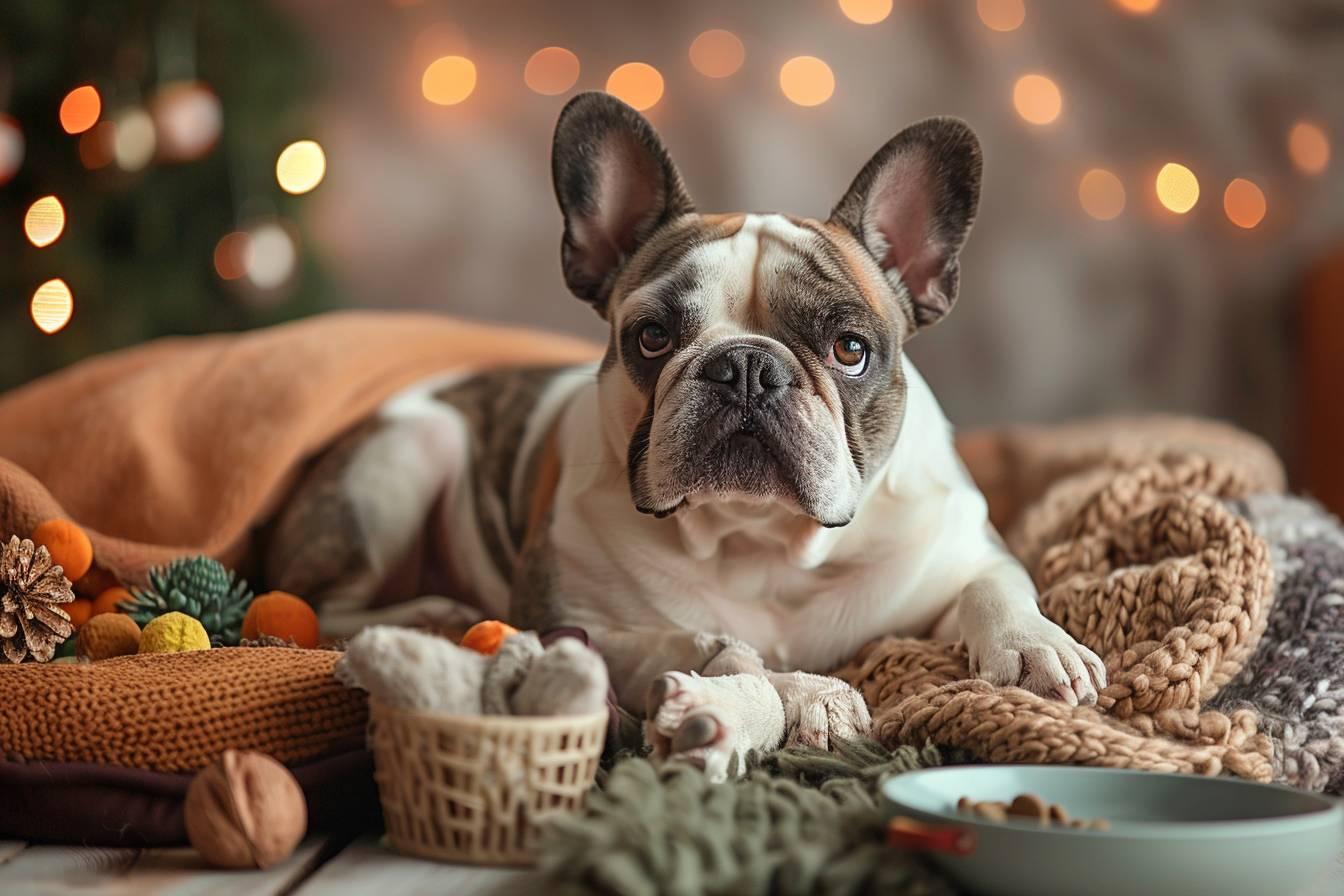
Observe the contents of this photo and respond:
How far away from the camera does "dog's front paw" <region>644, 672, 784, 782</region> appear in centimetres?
142

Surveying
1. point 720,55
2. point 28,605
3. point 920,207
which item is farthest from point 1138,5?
point 28,605

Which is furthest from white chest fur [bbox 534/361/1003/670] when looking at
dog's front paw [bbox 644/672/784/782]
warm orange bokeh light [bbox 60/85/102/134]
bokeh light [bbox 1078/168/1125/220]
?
warm orange bokeh light [bbox 60/85/102/134]

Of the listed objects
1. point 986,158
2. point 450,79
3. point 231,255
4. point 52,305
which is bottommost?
point 52,305

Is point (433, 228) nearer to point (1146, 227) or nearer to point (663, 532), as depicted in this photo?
point (1146, 227)

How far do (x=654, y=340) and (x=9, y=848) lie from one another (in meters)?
1.05

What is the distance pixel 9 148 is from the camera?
139 inches

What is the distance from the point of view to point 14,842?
145 cm

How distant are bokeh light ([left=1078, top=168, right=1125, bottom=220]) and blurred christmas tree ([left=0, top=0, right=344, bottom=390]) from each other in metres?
2.48

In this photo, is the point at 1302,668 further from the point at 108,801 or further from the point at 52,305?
the point at 52,305

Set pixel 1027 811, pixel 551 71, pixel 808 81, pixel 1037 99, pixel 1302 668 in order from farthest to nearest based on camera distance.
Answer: pixel 551 71 < pixel 808 81 < pixel 1037 99 < pixel 1302 668 < pixel 1027 811

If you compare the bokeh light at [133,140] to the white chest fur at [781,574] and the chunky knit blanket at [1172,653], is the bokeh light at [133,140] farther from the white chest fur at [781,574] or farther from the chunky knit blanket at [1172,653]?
the chunky knit blanket at [1172,653]

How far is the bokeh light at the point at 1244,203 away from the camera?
411 centimetres

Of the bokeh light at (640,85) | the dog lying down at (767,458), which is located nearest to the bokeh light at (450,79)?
the bokeh light at (640,85)

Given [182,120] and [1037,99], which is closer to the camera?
[182,120]
